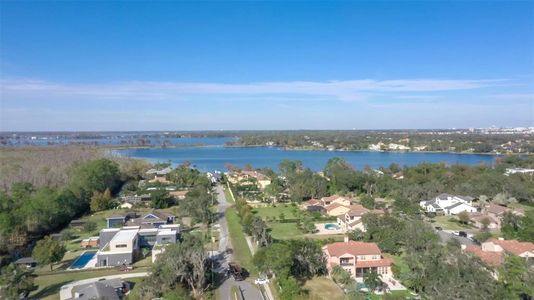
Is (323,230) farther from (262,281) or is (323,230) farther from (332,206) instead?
(262,281)

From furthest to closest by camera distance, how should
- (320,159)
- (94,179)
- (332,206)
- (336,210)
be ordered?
(320,159), (94,179), (332,206), (336,210)

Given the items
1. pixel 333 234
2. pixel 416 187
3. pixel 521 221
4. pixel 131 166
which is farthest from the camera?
pixel 131 166

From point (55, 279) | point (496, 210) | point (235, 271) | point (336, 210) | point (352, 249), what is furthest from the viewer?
point (336, 210)

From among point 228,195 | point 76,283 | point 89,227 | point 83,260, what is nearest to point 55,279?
point 76,283

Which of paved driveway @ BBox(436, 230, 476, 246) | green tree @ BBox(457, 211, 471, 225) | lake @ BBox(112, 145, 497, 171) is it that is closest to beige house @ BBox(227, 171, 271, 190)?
lake @ BBox(112, 145, 497, 171)

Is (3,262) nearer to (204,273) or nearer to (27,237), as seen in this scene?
(27,237)

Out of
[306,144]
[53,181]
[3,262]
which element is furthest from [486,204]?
[306,144]

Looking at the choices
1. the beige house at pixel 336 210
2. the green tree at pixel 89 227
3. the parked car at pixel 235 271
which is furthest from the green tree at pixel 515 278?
the green tree at pixel 89 227
